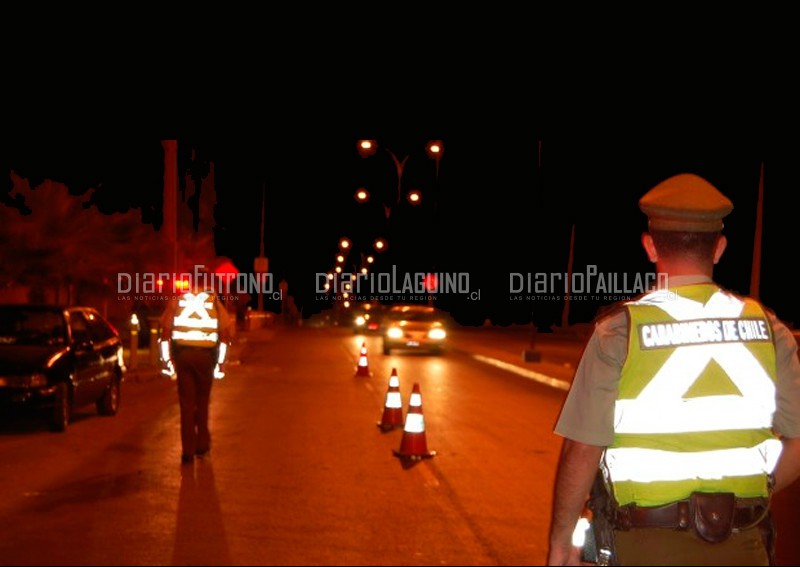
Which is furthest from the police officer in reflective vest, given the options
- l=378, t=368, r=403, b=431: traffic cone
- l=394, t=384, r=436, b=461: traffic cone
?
l=378, t=368, r=403, b=431: traffic cone

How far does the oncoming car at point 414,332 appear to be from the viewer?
34.2 metres

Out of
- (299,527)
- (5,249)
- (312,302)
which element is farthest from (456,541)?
(312,302)

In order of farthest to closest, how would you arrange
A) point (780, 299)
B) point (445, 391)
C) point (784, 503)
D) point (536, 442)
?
point (780, 299) → point (445, 391) → point (536, 442) → point (784, 503)

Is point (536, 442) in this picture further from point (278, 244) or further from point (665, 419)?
point (278, 244)

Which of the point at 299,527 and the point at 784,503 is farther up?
the point at 784,503

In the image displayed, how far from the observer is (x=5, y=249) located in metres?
27.9

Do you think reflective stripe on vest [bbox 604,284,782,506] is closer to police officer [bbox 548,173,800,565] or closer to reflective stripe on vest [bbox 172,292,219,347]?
police officer [bbox 548,173,800,565]

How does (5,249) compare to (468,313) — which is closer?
(5,249)

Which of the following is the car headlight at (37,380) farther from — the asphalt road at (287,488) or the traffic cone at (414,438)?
the traffic cone at (414,438)

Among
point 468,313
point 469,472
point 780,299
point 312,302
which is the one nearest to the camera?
point 469,472

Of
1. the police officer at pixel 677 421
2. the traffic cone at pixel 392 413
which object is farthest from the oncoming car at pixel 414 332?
the police officer at pixel 677 421

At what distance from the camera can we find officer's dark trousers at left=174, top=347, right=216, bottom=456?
464 inches

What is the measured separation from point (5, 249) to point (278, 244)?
94.2m

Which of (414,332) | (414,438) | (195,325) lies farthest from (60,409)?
(414,332)
